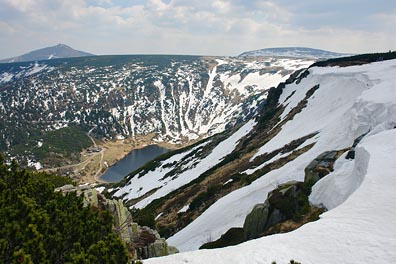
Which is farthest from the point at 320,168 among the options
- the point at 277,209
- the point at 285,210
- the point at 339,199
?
the point at 339,199

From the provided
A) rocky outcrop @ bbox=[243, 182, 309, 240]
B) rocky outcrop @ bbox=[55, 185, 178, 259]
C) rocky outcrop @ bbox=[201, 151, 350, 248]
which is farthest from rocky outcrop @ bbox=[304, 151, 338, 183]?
rocky outcrop @ bbox=[55, 185, 178, 259]

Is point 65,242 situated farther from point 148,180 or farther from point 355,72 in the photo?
point 148,180

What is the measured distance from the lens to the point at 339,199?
21.7 meters

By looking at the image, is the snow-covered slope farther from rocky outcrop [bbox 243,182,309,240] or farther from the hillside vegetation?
the hillside vegetation

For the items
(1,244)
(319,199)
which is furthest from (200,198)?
(1,244)

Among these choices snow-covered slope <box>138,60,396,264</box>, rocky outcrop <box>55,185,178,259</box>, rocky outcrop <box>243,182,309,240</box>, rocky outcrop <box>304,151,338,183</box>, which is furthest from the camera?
rocky outcrop <box>304,151,338,183</box>

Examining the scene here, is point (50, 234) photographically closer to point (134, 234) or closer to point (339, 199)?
point (134, 234)

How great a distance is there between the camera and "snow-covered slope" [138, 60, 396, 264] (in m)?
13.3

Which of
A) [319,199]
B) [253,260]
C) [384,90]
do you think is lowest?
[319,199]

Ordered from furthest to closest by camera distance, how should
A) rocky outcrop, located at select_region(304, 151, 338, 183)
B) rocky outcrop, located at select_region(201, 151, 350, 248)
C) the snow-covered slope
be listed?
1. rocky outcrop, located at select_region(304, 151, 338, 183)
2. rocky outcrop, located at select_region(201, 151, 350, 248)
3. the snow-covered slope

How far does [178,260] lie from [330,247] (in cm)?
641

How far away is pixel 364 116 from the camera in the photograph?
121 ft

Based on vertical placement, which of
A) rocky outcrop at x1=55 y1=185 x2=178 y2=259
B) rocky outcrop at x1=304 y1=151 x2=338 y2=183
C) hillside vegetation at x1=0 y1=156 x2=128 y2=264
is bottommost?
rocky outcrop at x1=55 y1=185 x2=178 y2=259

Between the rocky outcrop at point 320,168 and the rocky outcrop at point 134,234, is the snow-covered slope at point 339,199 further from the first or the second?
the rocky outcrop at point 134,234
